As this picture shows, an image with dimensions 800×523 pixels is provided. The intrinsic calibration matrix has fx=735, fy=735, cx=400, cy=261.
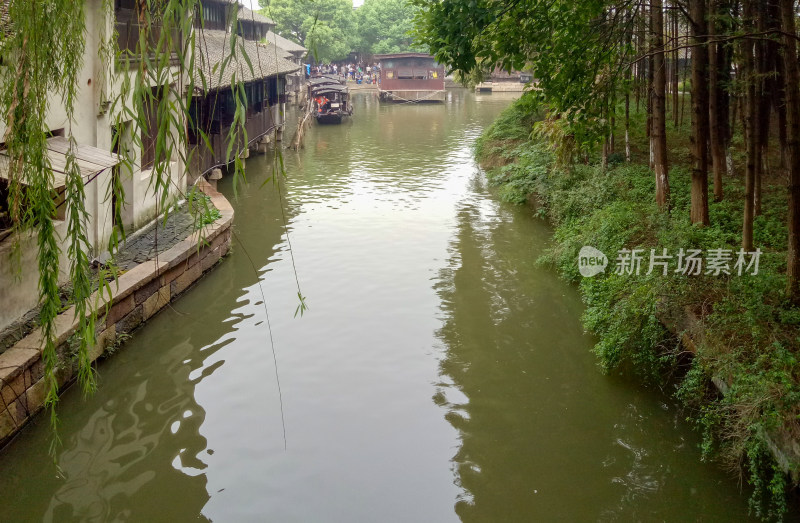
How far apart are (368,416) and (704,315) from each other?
3771 millimetres

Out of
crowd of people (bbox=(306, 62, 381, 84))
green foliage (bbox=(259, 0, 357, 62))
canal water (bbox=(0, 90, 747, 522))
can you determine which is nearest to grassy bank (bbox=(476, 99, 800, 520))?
canal water (bbox=(0, 90, 747, 522))

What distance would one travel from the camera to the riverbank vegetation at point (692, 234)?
641cm

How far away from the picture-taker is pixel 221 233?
42.8 ft

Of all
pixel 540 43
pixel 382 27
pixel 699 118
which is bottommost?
pixel 699 118

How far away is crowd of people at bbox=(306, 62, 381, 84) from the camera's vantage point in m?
60.0

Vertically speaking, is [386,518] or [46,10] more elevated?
[46,10]

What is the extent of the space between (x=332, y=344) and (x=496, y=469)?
3.49 m

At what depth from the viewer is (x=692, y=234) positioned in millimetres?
9852

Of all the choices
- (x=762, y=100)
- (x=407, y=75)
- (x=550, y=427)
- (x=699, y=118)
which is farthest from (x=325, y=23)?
(x=550, y=427)

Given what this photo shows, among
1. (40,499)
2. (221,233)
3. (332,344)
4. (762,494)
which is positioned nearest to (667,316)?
(762,494)

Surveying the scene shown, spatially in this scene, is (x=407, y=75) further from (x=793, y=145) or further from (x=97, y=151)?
(x=793, y=145)

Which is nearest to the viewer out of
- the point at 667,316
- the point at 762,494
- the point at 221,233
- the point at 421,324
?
the point at 762,494

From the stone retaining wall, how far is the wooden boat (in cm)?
2088

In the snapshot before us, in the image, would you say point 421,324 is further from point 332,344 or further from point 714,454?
point 714,454
